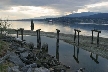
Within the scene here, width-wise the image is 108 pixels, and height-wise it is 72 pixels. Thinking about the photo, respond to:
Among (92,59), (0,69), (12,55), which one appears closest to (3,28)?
(12,55)

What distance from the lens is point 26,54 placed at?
22688 mm

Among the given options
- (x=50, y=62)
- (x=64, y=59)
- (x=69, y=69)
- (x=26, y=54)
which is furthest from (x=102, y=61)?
(x=26, y=54)

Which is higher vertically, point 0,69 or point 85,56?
point 0,69

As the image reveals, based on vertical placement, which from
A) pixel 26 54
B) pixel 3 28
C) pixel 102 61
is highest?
pixel 3 28

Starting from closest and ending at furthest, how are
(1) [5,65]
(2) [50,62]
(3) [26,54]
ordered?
1. (1) [5,65]
2. (3) [26,54]
3. (2) [50,62]

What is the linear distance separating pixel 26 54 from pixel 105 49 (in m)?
22.6

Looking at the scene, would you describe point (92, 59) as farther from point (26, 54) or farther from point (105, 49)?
point (26, 54)

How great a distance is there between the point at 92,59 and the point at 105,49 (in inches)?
292

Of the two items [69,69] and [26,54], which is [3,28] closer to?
[26,54]

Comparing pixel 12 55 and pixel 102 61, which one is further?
pixel 102 61

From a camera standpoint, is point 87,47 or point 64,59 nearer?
point 64,59

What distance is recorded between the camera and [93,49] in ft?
135

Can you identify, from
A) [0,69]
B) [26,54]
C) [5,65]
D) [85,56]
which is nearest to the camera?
[0,69]

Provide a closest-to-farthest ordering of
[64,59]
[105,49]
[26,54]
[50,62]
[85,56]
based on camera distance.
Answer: [26,54] < [50,62] < [64,59] < [85,56] < [105,49]
